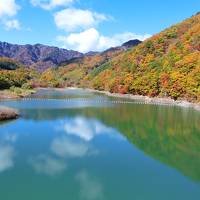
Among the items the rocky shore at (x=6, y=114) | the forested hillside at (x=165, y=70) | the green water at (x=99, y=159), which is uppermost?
the forested hillside at (x=165, y=70)

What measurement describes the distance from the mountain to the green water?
125 feet

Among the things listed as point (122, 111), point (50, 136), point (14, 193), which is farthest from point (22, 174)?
point (122, 111)

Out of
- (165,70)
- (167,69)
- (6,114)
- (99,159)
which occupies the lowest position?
(99,159)

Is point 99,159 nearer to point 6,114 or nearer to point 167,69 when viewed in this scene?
point 6,114

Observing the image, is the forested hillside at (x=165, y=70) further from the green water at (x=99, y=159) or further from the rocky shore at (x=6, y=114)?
the rocky shore at (x=6, y=114)

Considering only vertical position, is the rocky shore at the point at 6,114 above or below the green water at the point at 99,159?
above

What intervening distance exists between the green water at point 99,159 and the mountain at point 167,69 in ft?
125

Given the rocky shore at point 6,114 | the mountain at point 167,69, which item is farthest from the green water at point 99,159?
the mountain at point 167,69

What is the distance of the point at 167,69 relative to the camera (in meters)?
119

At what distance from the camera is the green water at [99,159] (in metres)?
24.2

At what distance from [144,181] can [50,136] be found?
20.0m

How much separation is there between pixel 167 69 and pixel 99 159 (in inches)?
3532

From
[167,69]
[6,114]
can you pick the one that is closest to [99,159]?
[6,114]

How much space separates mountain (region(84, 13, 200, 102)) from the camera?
97.3 meters
